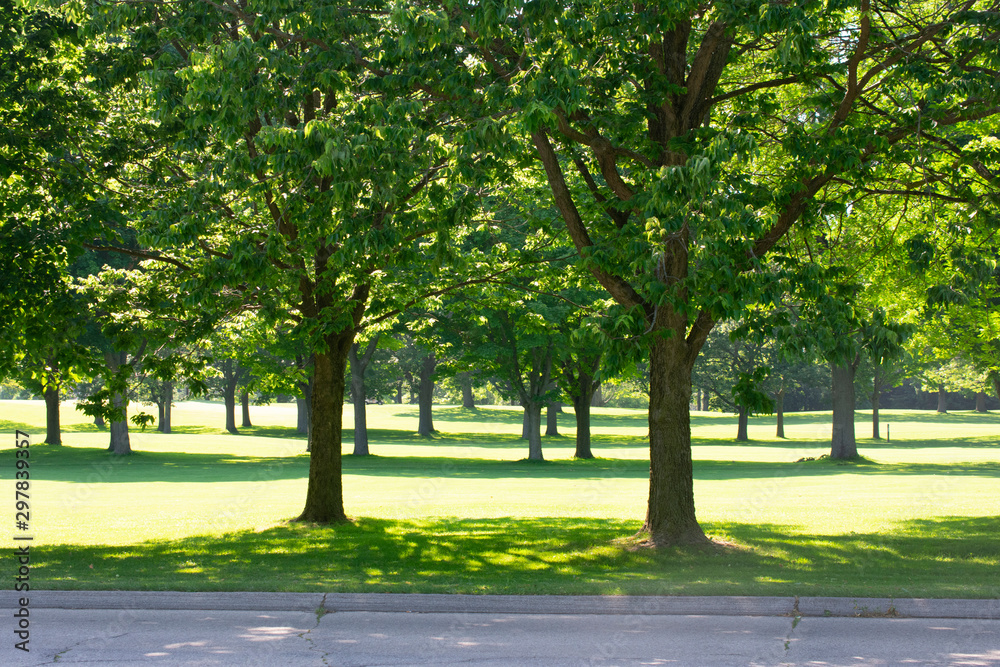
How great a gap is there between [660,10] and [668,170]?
220cm

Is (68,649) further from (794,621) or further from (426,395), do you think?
(426,395)

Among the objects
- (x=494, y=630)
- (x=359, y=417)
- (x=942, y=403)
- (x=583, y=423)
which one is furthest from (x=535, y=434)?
(x=942, y=403)

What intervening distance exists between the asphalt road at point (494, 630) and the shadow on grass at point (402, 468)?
59.9ft

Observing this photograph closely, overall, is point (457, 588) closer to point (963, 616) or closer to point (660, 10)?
point (963, 616)

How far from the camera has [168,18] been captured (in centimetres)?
998

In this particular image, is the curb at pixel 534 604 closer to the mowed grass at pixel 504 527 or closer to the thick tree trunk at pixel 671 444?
the mowed grass at pixel 504 527

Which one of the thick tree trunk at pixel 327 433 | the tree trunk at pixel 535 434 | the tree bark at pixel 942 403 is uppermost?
the thick tree trunk at pixel 327 433

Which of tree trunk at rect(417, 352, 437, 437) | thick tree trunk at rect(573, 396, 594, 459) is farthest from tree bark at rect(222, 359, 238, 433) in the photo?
thick tree trunk at rect(573, 396, 594, 459)

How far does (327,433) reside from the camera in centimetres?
1359

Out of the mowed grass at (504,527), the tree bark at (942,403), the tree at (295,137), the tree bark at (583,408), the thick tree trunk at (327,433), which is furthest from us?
the tree bark at (942,403)

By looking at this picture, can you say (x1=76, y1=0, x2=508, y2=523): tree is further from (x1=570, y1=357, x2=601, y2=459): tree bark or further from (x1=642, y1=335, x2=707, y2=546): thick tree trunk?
(x1=570, y1=357, x2=601, y2=459): tree bark

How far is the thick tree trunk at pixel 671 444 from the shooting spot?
10.4m

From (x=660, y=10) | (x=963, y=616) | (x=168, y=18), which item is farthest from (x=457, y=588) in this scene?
(x=168, y=18)

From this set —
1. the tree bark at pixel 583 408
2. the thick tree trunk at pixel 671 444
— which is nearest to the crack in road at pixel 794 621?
the thick tree trunk at pixel 671 444
